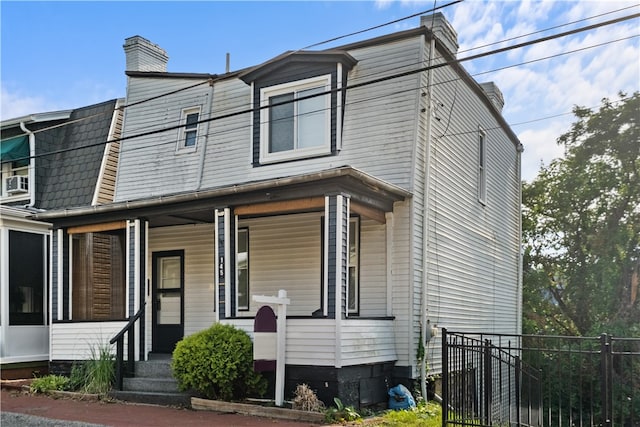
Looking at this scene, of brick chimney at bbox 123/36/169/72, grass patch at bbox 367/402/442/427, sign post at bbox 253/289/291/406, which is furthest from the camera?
brick chimney at bbox 123/36/169/72

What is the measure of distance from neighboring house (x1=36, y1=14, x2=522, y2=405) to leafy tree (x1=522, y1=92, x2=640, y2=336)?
25.8 feet

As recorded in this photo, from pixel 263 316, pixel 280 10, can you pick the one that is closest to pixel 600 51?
pixel 280 10

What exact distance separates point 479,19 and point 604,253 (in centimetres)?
1358

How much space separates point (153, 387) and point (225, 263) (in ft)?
8.31

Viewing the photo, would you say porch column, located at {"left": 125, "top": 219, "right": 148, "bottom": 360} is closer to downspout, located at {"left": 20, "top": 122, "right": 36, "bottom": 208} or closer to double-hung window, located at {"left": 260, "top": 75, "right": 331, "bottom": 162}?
double-hung window, located at {"left": 260, "top": 75, "right": 331, "bottom": 162}

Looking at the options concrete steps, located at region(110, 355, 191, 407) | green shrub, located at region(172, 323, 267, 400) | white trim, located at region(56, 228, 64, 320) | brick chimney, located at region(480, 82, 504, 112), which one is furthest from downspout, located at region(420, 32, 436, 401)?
white trim, located at region(56, 228, 64, 320)

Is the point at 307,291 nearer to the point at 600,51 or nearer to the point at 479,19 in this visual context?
the point at 479,19

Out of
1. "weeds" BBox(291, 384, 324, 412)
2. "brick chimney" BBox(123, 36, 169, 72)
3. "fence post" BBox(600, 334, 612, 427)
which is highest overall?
"brick chimney" BBox(123, 36, 169, 72)

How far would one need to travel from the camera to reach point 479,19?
10469mm

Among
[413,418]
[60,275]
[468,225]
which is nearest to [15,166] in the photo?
[60,275]

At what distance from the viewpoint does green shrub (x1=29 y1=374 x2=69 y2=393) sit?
1121 centimetres

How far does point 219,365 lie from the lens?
9273mm

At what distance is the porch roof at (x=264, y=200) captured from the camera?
9398 mm

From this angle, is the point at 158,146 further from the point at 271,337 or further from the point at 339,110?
the point at 271,337
